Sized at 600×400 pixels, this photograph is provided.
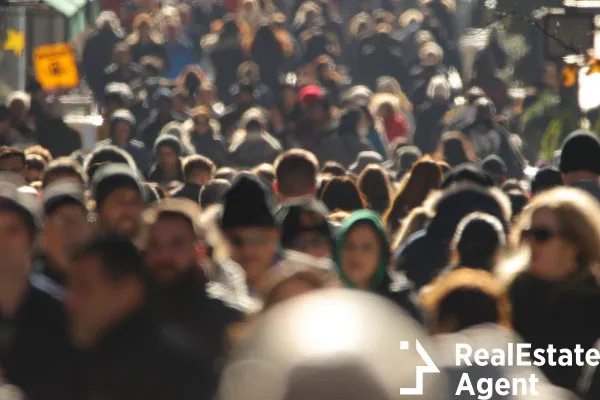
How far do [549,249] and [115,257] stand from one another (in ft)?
5.72

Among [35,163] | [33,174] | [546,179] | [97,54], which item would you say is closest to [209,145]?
[35,163]

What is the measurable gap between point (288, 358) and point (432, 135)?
21021 millimetres

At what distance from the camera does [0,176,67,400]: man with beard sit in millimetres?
5836

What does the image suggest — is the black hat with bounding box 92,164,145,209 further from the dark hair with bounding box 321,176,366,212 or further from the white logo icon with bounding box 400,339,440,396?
the white logo icon with bounding box 400,339,440,396

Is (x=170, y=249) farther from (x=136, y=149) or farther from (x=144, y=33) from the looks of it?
(x=144, y=33)

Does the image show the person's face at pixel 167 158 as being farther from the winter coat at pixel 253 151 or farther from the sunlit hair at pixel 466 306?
the sunlit hair at pixel 466 306

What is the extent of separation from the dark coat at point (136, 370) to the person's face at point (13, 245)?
90 cm

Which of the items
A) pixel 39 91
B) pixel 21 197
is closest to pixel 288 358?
pixel 21 197

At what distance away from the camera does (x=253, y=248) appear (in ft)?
23.9

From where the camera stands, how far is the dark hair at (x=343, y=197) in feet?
35.8

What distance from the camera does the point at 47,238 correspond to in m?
7.70

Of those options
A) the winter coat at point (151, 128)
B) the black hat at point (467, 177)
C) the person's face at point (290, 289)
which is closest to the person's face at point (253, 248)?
the person's face at point (290, 289)

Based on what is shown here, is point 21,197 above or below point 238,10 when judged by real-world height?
above

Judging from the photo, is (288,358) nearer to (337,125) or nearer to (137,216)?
(137,216)
